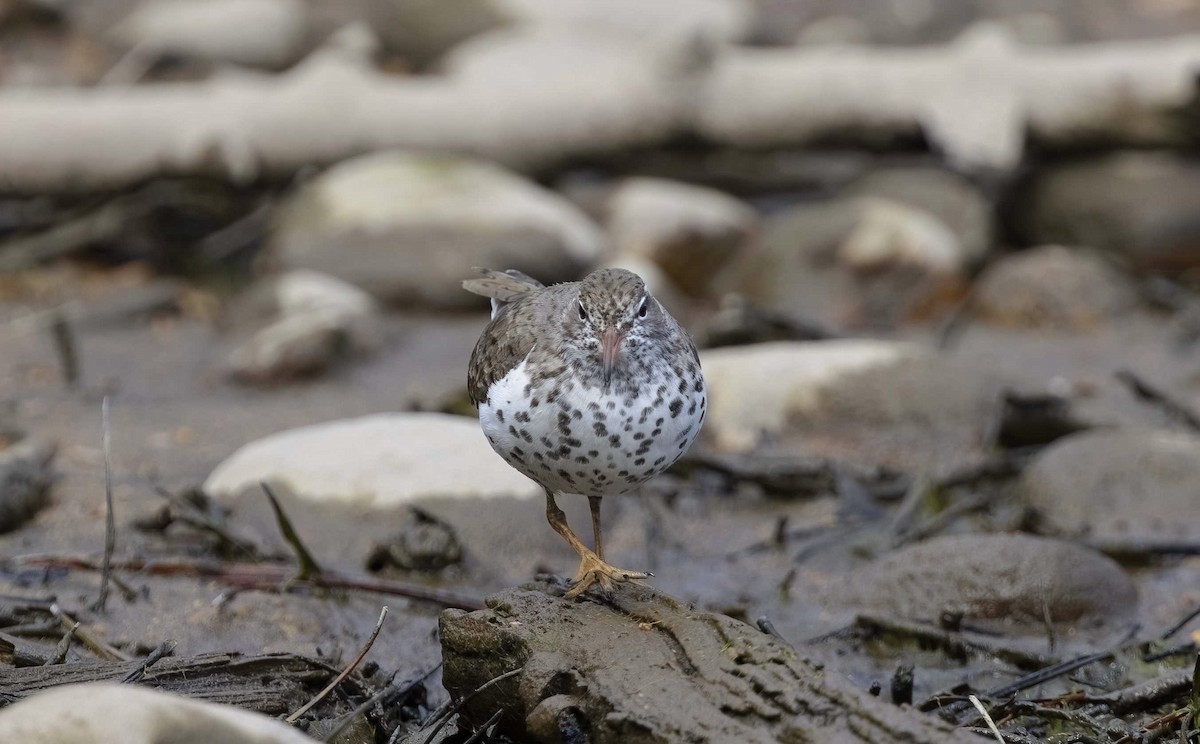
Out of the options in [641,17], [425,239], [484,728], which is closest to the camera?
[484,728]

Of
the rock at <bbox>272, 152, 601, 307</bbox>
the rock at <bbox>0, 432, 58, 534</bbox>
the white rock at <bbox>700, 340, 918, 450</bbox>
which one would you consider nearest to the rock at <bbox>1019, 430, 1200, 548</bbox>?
the white rock at <bbox>700, 340, 918, 450</bbox>

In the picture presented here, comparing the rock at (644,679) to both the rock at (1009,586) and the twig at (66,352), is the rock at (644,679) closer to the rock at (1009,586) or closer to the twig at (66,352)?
the rock at (1009,586)

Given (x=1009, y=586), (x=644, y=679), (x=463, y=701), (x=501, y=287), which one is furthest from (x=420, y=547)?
(x=1009, y=586)

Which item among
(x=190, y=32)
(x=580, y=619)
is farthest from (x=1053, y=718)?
(x=190, y=32)

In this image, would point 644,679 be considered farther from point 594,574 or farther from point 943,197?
point 943,197

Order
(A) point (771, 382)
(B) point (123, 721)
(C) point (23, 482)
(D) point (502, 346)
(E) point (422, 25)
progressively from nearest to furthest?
(B) point (123, 721), (D) point (502, 346), (C) point (23, 482), (A) point (771, 382), (E) point (422, 25)

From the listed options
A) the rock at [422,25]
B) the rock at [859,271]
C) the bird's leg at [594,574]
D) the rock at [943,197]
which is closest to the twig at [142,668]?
the bird's leg at [594,574]
